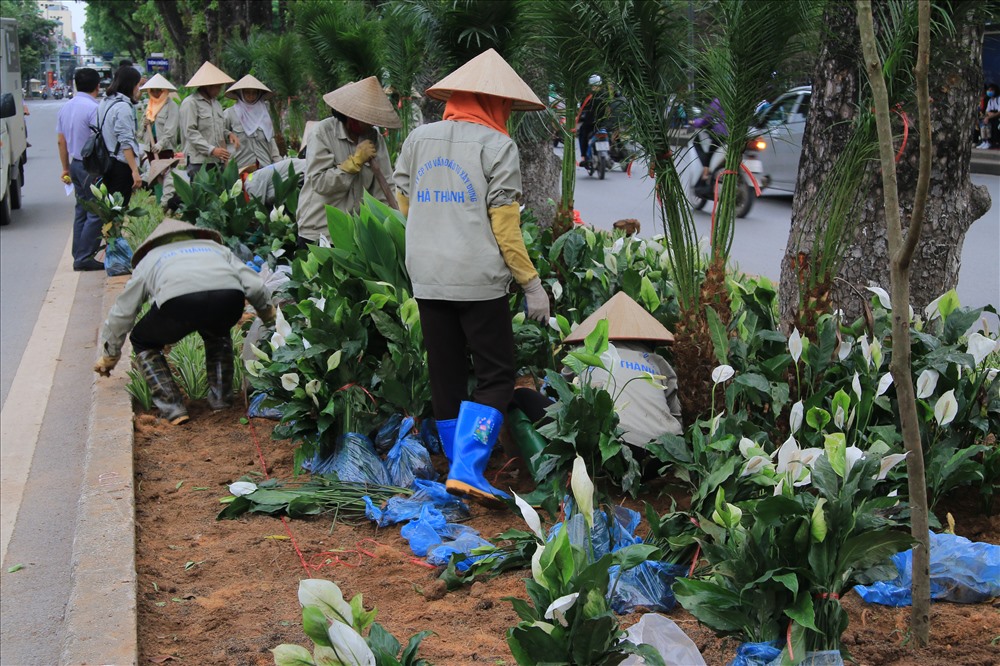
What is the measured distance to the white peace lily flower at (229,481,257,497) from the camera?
440cm

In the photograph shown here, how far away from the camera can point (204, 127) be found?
11164mm

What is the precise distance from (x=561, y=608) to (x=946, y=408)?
1.76 meters

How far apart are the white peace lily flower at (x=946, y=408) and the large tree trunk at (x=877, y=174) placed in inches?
49.1

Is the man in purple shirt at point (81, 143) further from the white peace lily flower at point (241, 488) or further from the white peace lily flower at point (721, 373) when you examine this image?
the white peace lily flower at point (721, 373)

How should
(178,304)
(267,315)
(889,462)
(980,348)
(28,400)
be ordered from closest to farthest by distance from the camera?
(889,462)
(980,348)
(178,304)
(267,315)
(28,400)

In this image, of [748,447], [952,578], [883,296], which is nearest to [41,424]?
[748,447]

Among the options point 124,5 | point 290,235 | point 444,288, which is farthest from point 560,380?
point 124,5

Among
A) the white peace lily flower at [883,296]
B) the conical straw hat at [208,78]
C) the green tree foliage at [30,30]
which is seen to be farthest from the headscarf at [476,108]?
the green tree foliage at [30,30]

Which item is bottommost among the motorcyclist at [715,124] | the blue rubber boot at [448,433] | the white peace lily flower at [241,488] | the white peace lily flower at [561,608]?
the white peace lily flower at [241,488]

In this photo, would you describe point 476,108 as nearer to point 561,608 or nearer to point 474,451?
point 474,451

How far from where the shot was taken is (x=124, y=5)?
53.6 metres

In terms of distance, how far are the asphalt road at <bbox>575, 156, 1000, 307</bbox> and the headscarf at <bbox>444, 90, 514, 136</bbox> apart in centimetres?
77

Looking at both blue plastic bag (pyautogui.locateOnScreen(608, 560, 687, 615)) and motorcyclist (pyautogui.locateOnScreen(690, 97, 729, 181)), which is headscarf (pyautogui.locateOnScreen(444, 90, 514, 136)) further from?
blue plastic bag (pyautogui.locateOnScreen(608, 560, 687, 615))

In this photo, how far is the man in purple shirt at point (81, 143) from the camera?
10.1m
